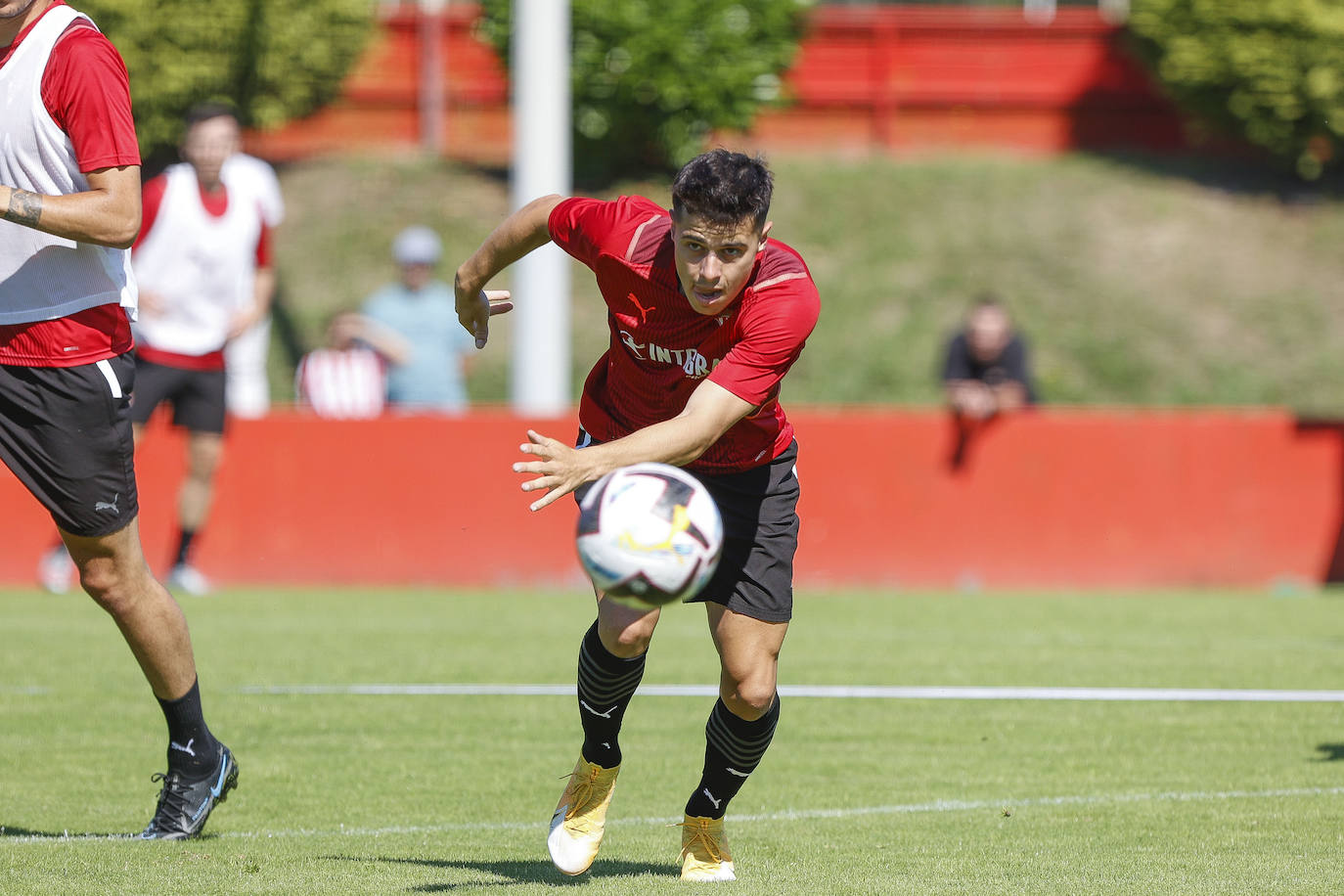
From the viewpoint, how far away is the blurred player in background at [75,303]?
4.91 meters

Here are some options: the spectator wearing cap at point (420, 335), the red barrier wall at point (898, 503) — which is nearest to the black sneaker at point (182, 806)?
the red barrier wall at point (898, 503)

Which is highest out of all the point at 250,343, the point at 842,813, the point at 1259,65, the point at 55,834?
the point at 55,834

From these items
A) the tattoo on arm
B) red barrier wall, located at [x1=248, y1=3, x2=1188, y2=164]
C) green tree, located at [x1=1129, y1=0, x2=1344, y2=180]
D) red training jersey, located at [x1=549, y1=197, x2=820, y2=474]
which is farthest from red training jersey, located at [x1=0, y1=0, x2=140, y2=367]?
red barrier wall, located at [x1=248, y1=3, x2=1188, y2=164]

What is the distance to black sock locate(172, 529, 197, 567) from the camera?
10.6 m

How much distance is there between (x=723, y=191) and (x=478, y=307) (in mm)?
1161

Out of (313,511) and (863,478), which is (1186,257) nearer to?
(863,478)

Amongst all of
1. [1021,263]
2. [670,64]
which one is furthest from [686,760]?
[670,64]

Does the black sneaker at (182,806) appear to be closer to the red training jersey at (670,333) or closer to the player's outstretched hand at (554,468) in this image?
the red training jersey at (670,333)

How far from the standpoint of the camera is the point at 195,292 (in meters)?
10.4

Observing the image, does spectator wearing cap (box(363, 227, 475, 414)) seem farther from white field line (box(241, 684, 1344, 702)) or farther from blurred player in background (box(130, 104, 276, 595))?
white field line (box(241, 684, 1344, 702))

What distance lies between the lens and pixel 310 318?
1933 centimetres

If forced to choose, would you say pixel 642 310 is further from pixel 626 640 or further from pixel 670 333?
pixel 626 640

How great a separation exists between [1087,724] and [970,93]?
17.6m

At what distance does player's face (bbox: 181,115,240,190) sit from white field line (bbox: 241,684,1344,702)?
3.80 m
